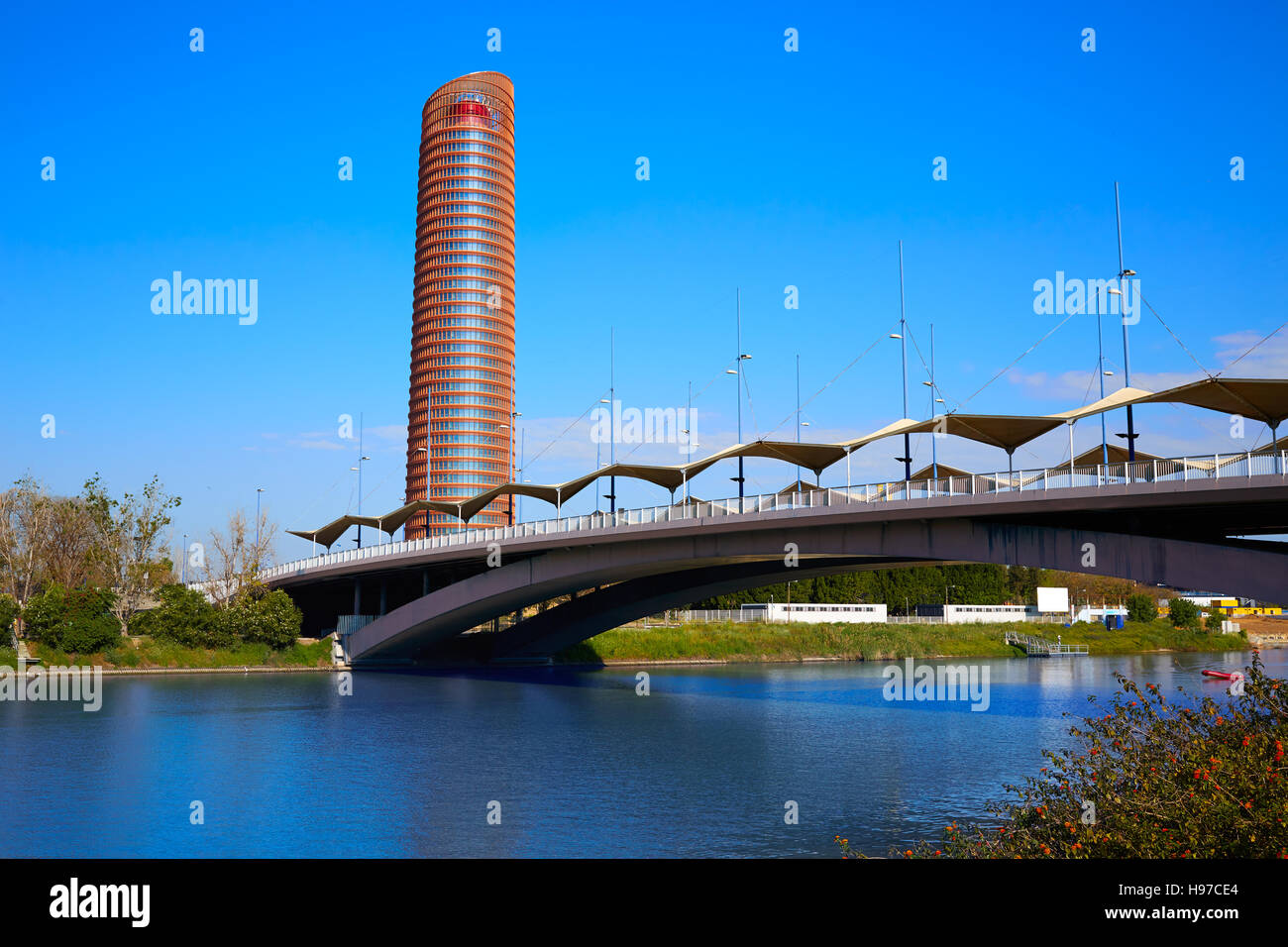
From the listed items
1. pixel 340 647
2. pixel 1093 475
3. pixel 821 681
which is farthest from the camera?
pixel 340 647

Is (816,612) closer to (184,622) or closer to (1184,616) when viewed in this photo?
(1184,616)

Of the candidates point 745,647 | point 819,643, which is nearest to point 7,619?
point 745,647

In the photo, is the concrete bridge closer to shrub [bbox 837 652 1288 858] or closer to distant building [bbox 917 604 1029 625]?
shrub [bbox 837 652 1288 858]

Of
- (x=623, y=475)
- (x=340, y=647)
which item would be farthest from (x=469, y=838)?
(x=340, y=647)

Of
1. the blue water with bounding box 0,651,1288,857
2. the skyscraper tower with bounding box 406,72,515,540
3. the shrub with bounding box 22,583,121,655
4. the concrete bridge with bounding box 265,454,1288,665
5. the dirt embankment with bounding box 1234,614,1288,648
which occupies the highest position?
the skyscraper tower with bounding box 406,72,515,540

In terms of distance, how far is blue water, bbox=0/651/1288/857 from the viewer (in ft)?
83.9

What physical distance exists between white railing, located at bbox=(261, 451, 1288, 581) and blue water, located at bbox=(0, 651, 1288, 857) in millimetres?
10313

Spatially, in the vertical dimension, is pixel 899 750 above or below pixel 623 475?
below

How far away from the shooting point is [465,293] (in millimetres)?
189375

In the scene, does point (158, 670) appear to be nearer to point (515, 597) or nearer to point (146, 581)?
point (146, 581)

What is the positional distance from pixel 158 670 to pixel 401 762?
145 feet

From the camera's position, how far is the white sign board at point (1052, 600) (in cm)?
13757

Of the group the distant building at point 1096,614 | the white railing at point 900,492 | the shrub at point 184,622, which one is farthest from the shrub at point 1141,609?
the shrub at point 184,622

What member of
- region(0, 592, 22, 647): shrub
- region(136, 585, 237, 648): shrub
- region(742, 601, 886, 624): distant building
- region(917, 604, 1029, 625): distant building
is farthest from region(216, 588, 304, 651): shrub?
region(917, 604, 1029, 625): distant building
